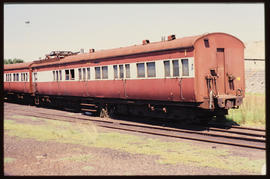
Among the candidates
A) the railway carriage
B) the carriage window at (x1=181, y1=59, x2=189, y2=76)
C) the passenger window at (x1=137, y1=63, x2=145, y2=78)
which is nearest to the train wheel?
the passenger window at (x1=137, y1=63, x2=145, y2=78)

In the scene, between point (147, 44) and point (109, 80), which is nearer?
point (147, 44)

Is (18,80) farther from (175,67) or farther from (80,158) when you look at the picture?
(80,158)

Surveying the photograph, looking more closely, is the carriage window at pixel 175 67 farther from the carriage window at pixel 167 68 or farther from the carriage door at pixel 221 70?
the carriage door at pixel 221 70

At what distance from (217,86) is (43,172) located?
7.41m

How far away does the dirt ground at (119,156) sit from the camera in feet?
21.1

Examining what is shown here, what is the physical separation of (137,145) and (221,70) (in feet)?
16.4

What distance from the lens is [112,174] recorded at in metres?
6.16

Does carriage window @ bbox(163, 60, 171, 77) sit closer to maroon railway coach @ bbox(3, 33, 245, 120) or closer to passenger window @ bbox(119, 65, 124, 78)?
maroon railway coach @ bbox(3, 33, 245, 120)

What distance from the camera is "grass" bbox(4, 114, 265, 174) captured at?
700cm

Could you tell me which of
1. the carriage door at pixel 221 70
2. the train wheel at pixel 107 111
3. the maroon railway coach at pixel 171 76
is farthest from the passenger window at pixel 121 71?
the carriage door at pixel 221 70

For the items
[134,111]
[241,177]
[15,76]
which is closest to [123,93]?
[134,111]

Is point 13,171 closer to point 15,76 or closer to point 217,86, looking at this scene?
point 217,86

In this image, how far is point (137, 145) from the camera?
29.0ft
